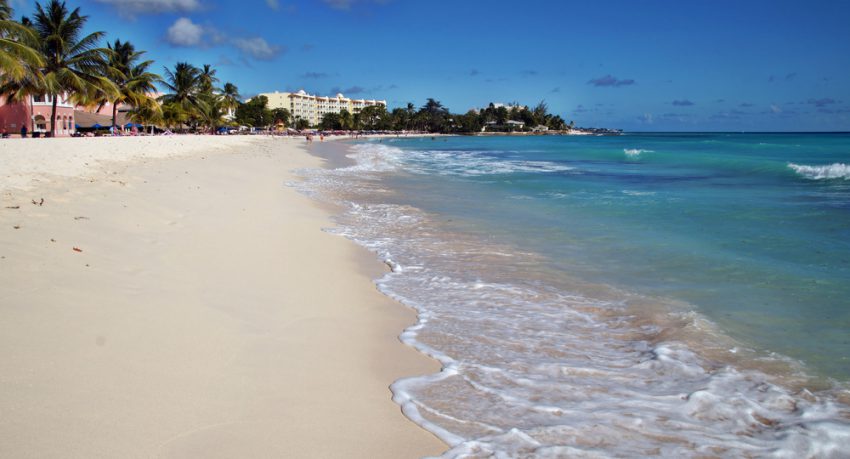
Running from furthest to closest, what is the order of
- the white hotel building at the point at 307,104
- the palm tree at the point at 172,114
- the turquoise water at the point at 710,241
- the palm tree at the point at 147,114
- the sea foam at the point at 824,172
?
the white hotel building at the point at 307,104
the palm tree at the point at 172,114
the palm tree at the point at 147,114
the sea foam at the point at 824,172
the turquoise water at the point at 710,241

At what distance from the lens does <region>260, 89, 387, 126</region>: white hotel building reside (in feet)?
516

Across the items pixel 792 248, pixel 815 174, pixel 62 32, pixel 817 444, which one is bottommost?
pixel 817 444

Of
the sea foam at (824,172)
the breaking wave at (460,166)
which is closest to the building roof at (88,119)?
the breaking wave at (460,166)

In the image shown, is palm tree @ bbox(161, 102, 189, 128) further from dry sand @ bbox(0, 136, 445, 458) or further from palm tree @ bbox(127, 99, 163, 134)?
dry sand @ bbox(0, 136, 445, 458)

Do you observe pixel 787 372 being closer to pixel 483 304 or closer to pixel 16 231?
pixel 483 304

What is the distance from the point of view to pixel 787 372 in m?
3.52

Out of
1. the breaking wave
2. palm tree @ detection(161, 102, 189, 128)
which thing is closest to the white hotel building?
palm tree @ detection(161, 102, 189, 128)

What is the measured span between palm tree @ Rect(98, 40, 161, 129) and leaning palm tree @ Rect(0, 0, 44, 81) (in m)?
11.5

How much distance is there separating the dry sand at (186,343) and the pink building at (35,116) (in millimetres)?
36743

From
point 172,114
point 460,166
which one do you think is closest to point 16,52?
point 460,166

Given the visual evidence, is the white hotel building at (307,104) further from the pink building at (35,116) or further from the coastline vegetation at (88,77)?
the pink building at (35,116)

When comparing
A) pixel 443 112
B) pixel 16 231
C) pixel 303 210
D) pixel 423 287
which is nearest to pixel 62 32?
pixel 303 210

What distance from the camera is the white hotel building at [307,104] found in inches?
6186

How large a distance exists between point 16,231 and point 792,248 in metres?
9.38
